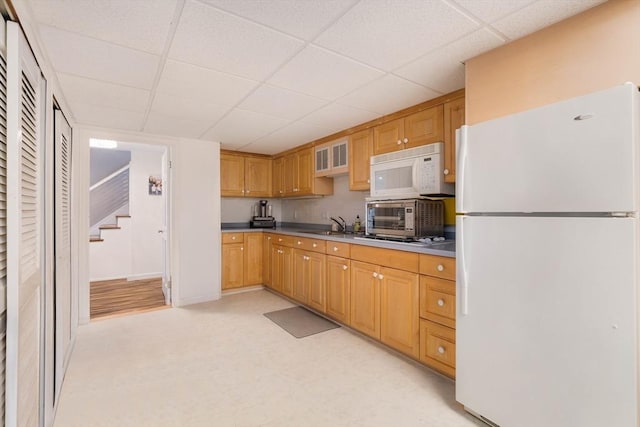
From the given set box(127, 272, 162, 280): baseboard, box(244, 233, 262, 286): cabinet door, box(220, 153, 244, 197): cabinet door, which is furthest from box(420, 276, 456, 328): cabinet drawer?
box(127, 272, 162, 280): baseboard

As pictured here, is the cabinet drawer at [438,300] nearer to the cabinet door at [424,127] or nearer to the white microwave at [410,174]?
the white microwave at [410,174]

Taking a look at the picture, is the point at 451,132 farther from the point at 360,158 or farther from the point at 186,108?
the point at 186,108

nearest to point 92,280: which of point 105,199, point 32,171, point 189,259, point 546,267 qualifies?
point 105,199

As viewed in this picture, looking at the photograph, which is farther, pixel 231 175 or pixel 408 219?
pixel 231 175

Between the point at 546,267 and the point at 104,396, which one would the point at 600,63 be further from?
the point at 104,396

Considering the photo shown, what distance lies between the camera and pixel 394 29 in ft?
5.27

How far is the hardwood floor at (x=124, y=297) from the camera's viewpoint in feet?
12.3

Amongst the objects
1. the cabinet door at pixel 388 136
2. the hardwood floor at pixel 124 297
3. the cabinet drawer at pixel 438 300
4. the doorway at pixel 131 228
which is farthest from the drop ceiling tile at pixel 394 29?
the doorway at pixel 131 228

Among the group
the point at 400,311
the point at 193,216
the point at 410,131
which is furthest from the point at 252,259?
the point at 410,131

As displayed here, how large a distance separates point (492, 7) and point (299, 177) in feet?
10.6

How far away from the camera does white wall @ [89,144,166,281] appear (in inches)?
209

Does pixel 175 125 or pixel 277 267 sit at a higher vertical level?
pixel 175 125

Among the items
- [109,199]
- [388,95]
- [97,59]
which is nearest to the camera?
[97,59]

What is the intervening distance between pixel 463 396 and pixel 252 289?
339 centimetres
